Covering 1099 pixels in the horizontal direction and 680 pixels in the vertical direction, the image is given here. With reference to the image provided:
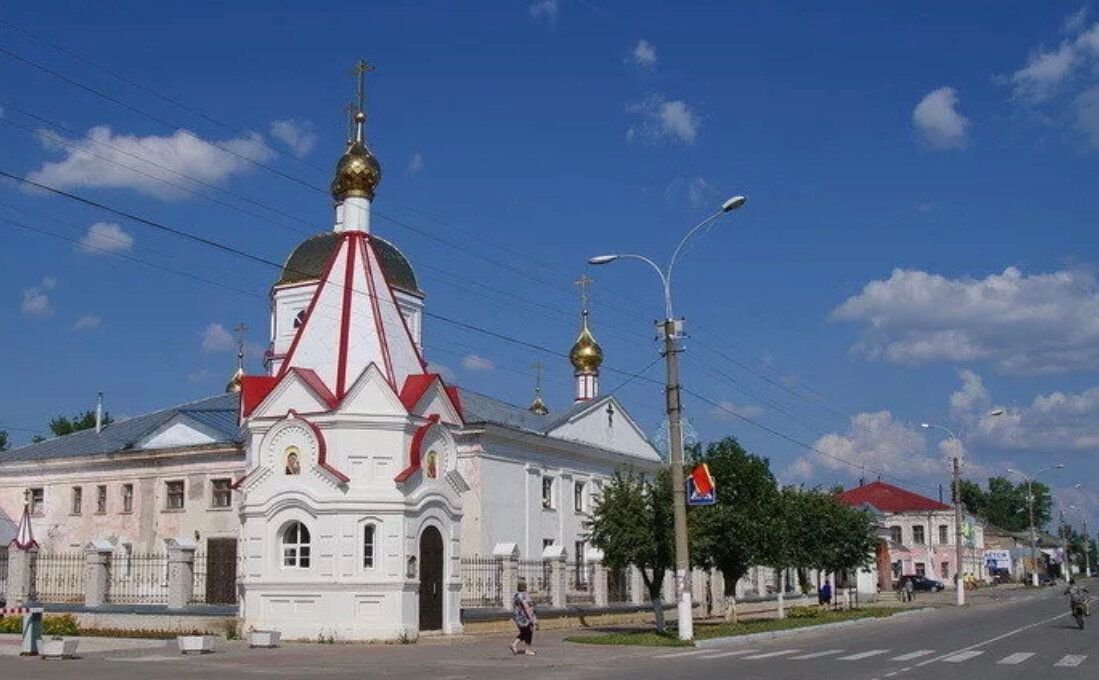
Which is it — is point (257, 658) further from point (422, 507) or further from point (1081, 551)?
point (1081, 551)

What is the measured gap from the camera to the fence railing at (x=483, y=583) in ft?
112

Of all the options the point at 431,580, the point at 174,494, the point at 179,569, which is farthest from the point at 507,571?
the point at 174,494

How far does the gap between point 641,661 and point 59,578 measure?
80.0ft

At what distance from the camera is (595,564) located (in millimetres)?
38875

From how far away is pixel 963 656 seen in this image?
23156 mm

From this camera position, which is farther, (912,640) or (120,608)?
(120,608)

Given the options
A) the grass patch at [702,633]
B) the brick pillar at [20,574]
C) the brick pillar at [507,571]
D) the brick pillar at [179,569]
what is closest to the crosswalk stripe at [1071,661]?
the grass patch at [702,633]

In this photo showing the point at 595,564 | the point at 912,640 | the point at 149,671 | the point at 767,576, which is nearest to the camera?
the point at 149,671

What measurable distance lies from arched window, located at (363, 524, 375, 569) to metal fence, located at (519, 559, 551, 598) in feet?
27.4

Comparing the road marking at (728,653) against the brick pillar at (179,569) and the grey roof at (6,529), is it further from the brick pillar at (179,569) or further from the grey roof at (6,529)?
the grey roof at (6,529)

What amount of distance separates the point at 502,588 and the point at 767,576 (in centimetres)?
2893

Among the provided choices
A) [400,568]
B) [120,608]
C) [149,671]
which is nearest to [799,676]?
[149,671]

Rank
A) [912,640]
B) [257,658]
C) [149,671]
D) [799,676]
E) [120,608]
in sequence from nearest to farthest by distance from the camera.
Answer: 1. [799,676]
2. [149,671]
3. [257,658]
4. [912,640]
5. [120,608]

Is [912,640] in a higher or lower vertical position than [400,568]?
lower
